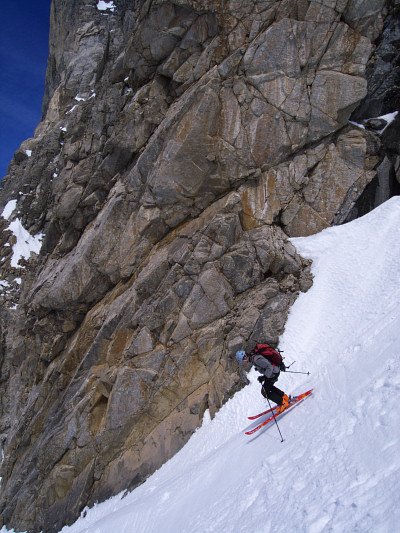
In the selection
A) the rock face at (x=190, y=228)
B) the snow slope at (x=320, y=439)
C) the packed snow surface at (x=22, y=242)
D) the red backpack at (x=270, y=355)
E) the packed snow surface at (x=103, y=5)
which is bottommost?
the snow slope at (x=320, y=439)

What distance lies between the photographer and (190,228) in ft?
60.1

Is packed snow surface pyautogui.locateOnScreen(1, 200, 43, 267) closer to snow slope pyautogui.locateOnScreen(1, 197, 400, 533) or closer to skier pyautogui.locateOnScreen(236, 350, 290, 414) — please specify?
snow slope pyautogui.locateOnScreen(1, 197, 400, 533)

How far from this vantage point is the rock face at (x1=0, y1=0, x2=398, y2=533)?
15586 millimetres

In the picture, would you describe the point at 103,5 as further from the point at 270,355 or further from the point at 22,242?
the point at 270,355

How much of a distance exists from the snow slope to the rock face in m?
1.26

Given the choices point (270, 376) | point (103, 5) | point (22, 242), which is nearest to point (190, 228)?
point (270, 376)

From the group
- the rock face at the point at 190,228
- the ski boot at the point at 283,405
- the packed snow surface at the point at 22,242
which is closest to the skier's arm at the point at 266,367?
the ski boot at the point at 283,405

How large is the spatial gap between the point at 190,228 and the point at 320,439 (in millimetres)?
13292

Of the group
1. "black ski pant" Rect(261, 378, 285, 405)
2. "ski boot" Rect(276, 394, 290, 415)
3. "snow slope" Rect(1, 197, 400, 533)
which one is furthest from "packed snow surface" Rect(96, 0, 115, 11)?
"ski boot" Rect(276, 394, 290, 415)

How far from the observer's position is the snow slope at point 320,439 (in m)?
4.99

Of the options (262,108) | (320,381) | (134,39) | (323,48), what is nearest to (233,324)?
(320,381)

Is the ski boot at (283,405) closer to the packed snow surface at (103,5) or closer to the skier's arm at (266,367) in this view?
the skier's arm at (266,367)

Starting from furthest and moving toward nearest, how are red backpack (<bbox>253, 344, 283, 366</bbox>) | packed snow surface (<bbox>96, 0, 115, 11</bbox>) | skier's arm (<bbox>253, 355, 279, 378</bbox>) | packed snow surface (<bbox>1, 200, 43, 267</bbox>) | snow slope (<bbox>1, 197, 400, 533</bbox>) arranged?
packed snow surface (<bbox>96, 0, 115, 11</bbox>) → packed snow surface (<bbox>1, 200, 43, 267</bbox>) → red backpack (<bbox>253, 344, 283, 366</bbox>) → skier's arm (<bbox>253, 355, 279, 378</bbox>) → snow slope (<bbox>1, 197, 400, 533</bbox>)

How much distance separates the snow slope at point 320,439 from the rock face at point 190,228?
4.12 ft
